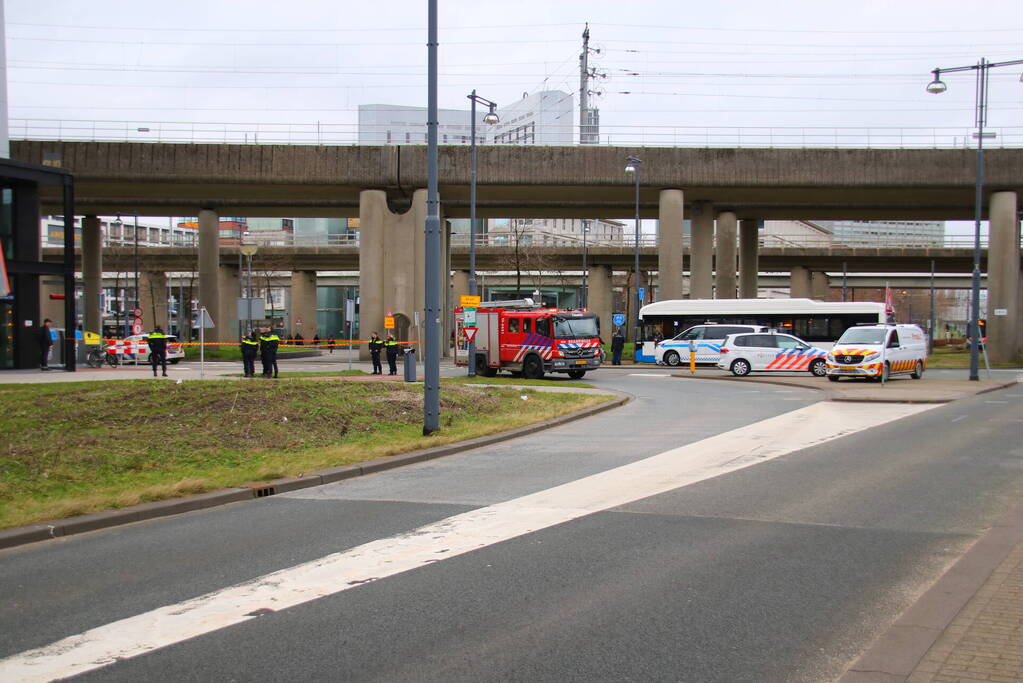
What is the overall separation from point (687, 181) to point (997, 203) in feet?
47.9

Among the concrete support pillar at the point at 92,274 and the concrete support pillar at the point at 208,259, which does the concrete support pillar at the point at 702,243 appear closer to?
the concrete support pillar at the point at 208,259

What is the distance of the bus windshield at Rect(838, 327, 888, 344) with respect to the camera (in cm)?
2922

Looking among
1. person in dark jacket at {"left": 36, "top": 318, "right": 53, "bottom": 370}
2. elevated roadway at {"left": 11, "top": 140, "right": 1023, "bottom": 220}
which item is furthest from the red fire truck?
person in dark jacket at {"left": 36, "top": 318, "right": 53, "bottom": 370}

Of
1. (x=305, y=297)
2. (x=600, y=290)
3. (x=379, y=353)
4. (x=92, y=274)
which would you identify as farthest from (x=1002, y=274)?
(x=305, y=297)

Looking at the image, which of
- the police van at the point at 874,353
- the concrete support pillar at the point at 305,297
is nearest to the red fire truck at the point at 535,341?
the police van at the point at 874,353

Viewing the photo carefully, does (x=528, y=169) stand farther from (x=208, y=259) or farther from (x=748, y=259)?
(x=208, y=259)

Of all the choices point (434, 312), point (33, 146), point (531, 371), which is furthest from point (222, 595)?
point (33, 146)

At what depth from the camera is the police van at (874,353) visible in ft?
95.0

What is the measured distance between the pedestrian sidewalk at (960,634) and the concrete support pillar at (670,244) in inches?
1555

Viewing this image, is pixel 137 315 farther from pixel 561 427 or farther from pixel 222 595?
pixel 222 595

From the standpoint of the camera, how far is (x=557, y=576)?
677 centimetres

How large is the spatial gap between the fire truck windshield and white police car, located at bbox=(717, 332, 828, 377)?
542 centimetres

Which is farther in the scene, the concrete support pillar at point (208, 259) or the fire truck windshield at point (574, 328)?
the concrete support pillar at point (208, 259)

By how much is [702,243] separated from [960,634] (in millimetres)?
45821
